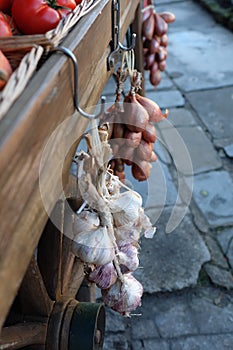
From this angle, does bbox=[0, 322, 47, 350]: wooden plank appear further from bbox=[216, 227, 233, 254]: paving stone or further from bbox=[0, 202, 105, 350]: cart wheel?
bbox=[216, 227, 233, 254]: paving stone

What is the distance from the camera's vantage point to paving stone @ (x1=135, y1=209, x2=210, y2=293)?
2.05 meters

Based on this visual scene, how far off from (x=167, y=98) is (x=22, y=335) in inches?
112

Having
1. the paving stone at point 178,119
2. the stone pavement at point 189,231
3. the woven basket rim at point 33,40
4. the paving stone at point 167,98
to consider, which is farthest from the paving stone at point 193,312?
the paving stone at point 167,98

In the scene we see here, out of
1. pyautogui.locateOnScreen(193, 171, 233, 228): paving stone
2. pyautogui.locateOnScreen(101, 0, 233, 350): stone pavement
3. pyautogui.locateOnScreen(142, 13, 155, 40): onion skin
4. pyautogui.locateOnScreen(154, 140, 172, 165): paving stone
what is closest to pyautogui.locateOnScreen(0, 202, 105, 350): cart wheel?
pyautogui.locateOnScreen(101, 0, 233, 350): stone pavement

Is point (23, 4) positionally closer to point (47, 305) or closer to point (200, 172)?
point (47, 305)

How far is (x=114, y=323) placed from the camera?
1.90m

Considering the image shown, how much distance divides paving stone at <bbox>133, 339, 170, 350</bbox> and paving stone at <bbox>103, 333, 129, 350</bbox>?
0.04m

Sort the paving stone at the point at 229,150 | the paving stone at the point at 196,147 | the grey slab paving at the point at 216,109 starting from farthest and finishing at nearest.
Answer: the grey slab paving at the point at 216,109
the paving stone at the point at 229,150
the paving stone at the point at 196,147

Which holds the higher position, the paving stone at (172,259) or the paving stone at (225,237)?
the paving stone at (172,259)

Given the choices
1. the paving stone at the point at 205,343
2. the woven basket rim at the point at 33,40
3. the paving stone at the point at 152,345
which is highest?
the woven basket rim at the point at 33,40

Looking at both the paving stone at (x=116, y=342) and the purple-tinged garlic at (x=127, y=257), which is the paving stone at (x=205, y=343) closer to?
the paving stone at (x=116, y=342)

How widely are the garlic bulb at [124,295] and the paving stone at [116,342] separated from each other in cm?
61

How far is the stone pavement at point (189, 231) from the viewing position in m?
1.85

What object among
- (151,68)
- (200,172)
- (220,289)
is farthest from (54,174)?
(200,172)
